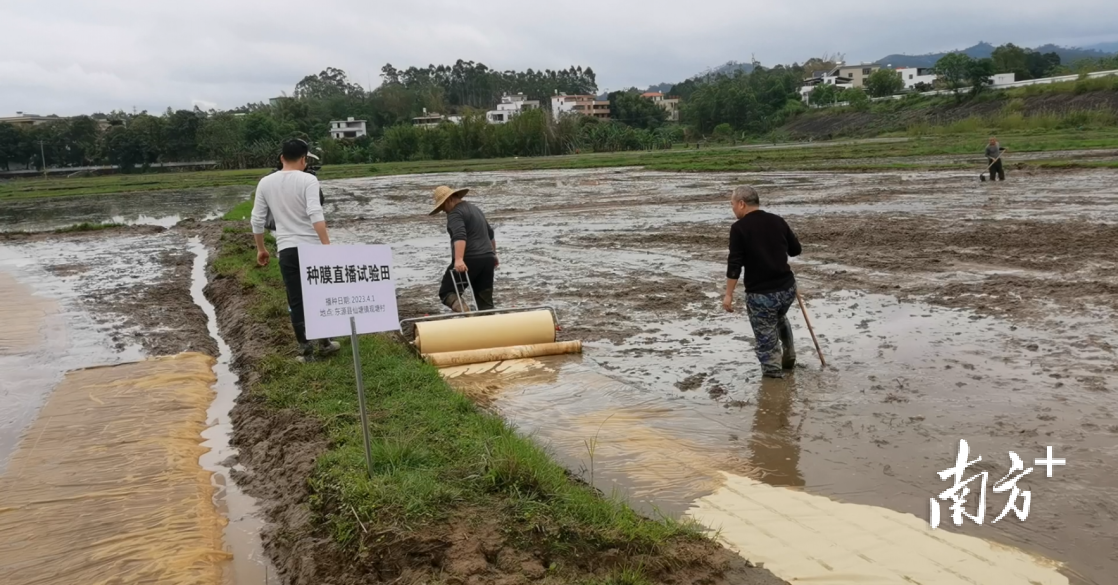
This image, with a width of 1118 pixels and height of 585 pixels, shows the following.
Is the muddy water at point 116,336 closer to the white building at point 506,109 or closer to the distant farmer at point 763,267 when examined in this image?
the distant farmer at point 763,267

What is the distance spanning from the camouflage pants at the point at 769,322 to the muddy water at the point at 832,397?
21cm

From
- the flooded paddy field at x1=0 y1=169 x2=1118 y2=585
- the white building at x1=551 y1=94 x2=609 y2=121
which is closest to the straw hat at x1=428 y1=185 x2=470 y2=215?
the flooded paddy field at x1=0 y1=169 x2=1118 y2=585

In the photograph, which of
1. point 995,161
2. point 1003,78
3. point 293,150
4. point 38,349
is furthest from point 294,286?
point 1003,78

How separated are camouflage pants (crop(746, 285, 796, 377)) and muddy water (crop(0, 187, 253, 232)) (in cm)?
2342

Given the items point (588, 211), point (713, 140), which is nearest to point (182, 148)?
point (713, 140)

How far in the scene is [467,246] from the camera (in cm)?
857

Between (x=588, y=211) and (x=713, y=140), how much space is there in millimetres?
70314

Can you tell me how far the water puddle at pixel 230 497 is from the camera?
450cm

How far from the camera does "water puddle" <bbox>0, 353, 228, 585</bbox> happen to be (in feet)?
14.5

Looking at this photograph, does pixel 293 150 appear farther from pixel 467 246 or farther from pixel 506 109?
pixel 506 109

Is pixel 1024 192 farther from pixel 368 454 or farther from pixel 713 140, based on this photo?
pixel 713 140

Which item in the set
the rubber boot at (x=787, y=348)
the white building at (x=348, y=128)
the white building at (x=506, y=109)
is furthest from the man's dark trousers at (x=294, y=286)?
the white building at (x=348, y=128)

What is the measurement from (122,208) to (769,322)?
114ft

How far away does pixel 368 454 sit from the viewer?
472cm
